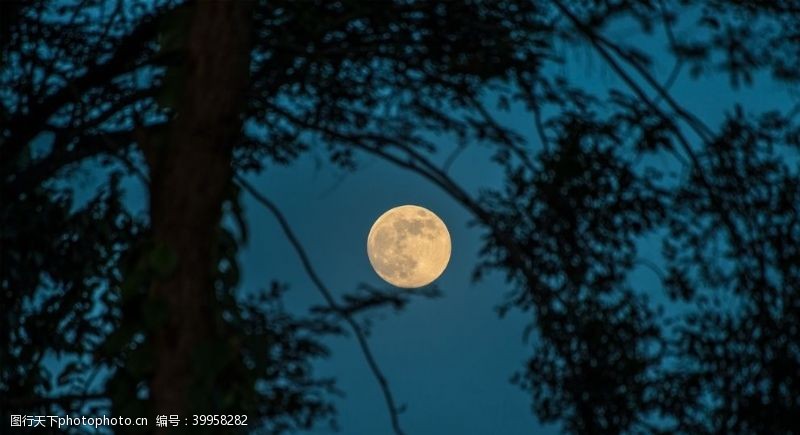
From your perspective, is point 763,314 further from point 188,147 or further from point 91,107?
point 91,107

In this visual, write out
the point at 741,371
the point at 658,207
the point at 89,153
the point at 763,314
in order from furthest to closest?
1. the point at 658,207
2. the point at 89,153
3. the point at 741,371
4. the point at 763,314

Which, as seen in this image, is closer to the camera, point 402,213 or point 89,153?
point 402,213

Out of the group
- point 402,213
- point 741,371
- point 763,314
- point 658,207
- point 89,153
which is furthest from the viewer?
point 658,207

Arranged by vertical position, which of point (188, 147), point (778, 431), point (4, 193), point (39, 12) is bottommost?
point (778, 431)

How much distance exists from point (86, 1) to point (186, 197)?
6.42m

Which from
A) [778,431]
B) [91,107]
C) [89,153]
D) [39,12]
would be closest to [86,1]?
[39,12]

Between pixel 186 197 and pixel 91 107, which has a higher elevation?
pixel 91 107

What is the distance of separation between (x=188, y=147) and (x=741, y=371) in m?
4.26

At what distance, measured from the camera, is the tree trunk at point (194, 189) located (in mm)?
5945

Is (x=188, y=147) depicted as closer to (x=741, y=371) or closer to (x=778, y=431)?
(x=741, y=371)

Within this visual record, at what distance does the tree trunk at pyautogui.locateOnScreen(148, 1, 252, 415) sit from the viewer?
19.5 ft

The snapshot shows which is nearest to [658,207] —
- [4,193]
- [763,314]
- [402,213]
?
[402,213]

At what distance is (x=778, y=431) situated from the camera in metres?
8.63

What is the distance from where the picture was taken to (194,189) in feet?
19.6
